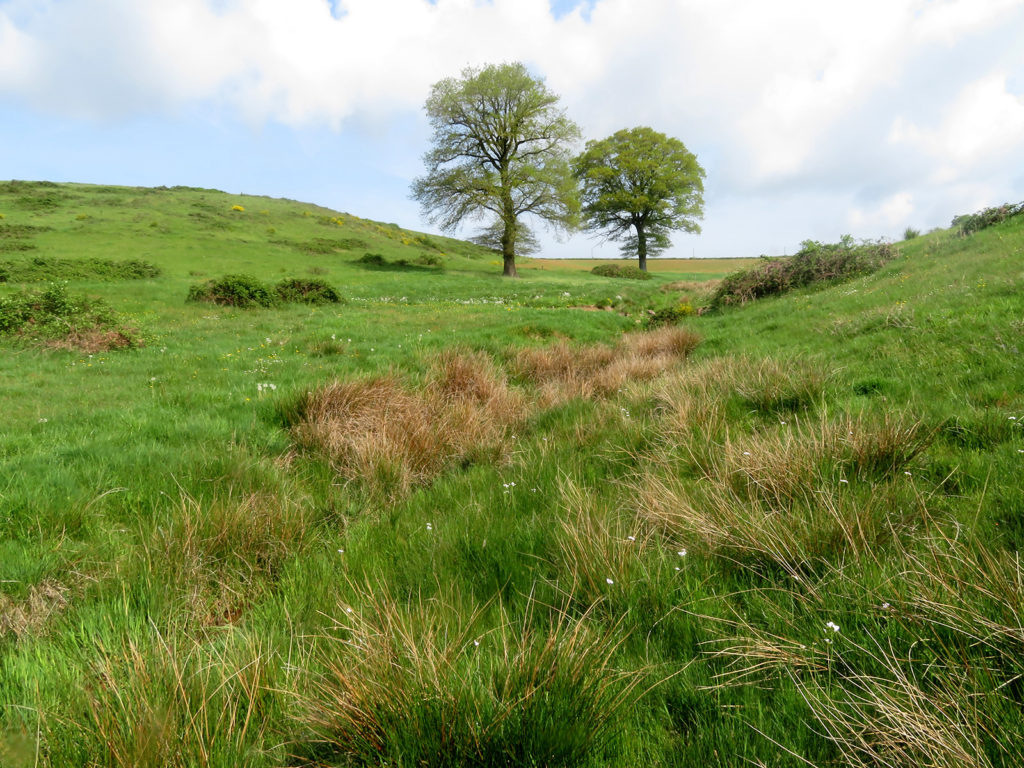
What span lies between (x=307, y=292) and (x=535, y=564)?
2256 centimetres

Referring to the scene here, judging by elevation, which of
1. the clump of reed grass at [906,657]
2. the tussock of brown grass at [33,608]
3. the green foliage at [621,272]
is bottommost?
the tussock of brown grass at [33,608]

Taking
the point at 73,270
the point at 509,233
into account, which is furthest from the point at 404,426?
the point at 509,233

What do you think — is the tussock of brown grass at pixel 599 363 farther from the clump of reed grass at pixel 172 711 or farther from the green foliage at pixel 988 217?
the green foliage at pixel 988 217

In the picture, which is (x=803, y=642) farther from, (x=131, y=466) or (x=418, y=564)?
(x=131, y=466)

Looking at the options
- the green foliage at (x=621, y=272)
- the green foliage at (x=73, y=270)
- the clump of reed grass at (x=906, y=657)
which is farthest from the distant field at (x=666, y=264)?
the clump of reed grass at (x=906, y=657)

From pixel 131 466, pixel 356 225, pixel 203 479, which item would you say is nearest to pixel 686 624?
pixel 203 479

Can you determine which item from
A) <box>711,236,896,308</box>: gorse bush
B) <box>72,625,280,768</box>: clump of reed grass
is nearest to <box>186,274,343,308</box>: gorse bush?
<box>711,236,896,308</box>: gorse bush

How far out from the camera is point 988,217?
1557 centimetres

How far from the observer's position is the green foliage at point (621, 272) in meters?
45.0

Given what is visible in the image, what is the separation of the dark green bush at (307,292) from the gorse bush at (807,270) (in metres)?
16.8

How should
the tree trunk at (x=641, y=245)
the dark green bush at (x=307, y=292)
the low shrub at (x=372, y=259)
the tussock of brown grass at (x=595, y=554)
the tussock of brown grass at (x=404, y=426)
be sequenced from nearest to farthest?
the tussock of brown grass at (x=595, y=554) < the tussock of brown grass at (x=404, y=426) < the dark green bush at (x=307, y=292) < the low shrub at (x=372, y=259) < the tree trunk at (x=641, y=245)

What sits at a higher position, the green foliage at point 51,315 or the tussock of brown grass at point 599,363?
the green foliage at point 51,315

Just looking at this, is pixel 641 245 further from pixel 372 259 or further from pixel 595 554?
pixel 595 554

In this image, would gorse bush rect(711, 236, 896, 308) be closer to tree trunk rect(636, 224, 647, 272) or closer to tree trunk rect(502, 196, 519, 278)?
tree trunk rect(502, 196, 519, 278)
